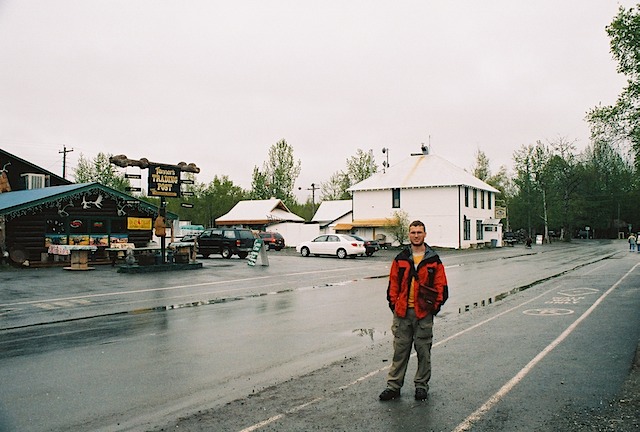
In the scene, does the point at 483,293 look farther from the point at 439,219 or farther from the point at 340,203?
the point at 340,203

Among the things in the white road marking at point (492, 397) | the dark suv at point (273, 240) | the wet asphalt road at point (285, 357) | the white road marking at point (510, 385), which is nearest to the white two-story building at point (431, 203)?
the dark suv at point (273, 240)

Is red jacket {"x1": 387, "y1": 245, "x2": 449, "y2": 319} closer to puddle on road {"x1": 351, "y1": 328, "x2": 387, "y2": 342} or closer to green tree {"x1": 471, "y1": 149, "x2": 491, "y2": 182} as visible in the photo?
puddle on road {"x1": 351, "y1": 328, "x2": 387, "y2": 342}

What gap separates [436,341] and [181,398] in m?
4.58

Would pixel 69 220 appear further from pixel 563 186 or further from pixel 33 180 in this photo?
pixel 563 186

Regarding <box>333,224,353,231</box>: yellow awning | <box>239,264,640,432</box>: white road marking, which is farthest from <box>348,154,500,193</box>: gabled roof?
<box>239,264,640,432</box>: white road marking

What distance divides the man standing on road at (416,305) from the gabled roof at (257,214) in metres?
54.1

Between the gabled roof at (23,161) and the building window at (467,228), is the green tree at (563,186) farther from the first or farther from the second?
the gabled roof at (23,161)

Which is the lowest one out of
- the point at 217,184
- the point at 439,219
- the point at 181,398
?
the point at 181,398

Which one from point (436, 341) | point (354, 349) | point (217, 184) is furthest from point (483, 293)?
point (217, 184)

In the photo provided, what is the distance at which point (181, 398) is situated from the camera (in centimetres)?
625

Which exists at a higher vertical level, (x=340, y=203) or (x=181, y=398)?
(x=340, y=203)

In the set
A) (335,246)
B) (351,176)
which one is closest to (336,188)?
(351,176)

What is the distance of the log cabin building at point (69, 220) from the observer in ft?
83.6

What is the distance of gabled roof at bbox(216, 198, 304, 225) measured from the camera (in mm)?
61719
